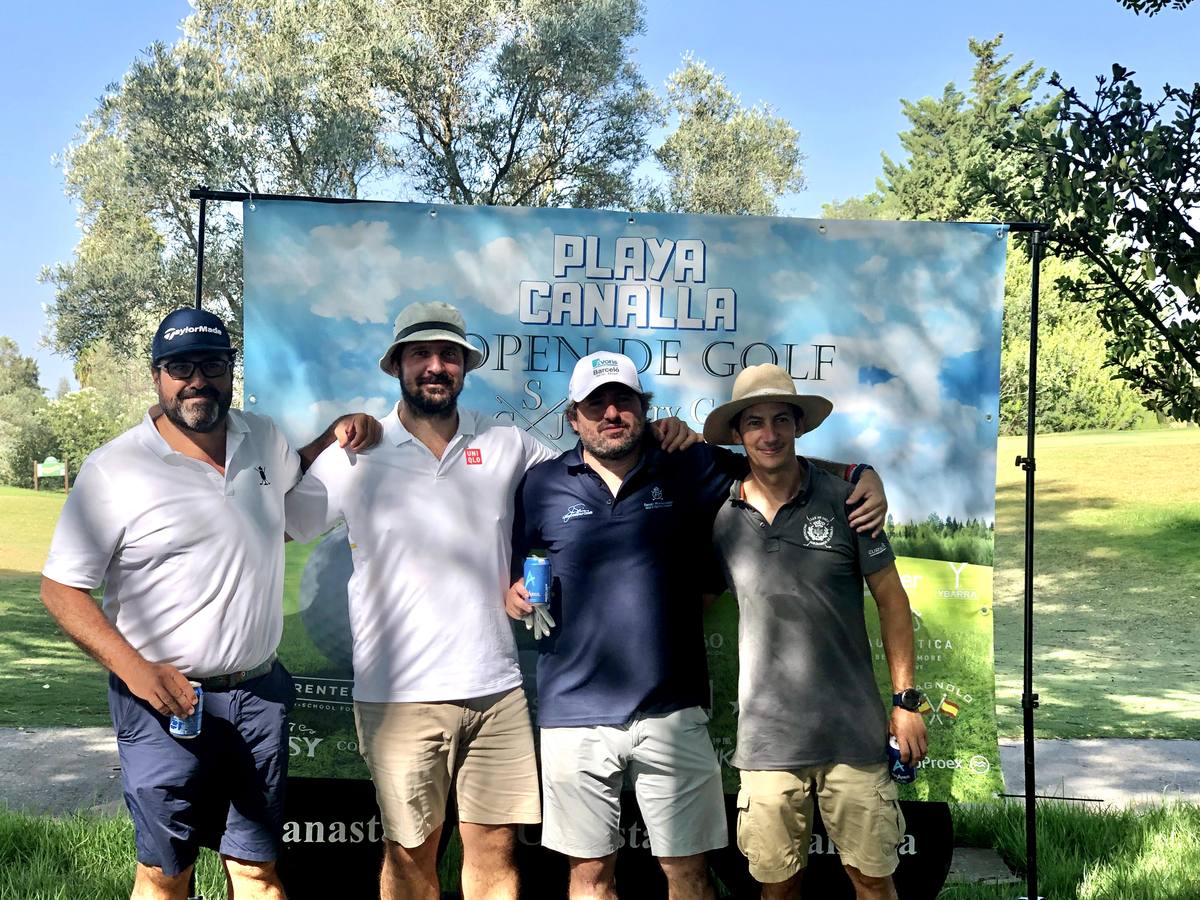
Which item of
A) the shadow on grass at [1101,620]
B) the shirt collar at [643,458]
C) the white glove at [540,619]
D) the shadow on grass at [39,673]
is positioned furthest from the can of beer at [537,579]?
the shadow on grass at [39,673]

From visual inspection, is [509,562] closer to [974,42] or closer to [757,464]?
[757,464]

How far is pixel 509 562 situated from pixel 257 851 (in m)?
1.18

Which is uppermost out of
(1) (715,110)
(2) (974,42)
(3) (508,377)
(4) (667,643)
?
(2) (974,42)

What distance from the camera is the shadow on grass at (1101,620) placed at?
10.6 metres

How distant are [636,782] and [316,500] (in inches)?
54.4

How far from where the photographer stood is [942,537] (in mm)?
4516

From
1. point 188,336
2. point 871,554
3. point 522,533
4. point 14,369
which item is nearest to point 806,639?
point 871,554

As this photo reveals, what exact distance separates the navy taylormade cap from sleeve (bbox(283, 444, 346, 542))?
1.70 ft

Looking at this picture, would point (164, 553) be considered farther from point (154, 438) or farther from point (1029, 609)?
point (1029, 609)

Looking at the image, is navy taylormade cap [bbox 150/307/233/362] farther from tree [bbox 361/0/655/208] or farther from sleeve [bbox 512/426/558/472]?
tree [bbox 361/0/655/208]

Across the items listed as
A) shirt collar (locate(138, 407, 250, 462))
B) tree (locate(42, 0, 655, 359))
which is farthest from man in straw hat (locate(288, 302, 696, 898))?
tree (locate(42, 0, 655, 359))

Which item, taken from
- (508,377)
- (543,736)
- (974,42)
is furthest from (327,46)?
(974,42)

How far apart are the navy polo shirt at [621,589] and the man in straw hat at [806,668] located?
0.16 m

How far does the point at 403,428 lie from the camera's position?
3.85 m
